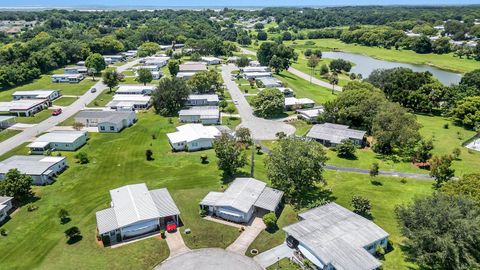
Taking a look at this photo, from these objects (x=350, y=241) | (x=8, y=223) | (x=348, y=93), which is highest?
(x=348, y=93)

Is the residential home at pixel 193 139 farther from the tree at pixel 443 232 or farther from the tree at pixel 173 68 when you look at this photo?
the tree at pixel 173 68

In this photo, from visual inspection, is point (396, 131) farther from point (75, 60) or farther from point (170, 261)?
point (75, 60)

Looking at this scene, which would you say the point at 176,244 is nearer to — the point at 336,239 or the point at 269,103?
the point at 336,239

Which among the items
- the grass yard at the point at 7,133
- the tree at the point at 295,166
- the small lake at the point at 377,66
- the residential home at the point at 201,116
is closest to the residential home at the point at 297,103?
the residential home at the point at 201,116

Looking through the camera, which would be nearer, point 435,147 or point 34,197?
point 34,197

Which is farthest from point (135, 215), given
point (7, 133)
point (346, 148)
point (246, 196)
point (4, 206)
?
point (7, 133)

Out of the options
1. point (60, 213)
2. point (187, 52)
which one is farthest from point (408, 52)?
point (60, 213)
